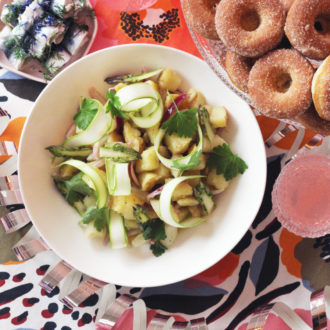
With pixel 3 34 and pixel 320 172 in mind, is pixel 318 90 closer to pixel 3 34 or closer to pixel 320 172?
pixel 320 172

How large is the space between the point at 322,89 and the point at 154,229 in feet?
2.27

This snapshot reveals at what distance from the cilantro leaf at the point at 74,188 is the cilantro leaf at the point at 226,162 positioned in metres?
0.42

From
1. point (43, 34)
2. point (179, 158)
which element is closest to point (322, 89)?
point (179, 158)

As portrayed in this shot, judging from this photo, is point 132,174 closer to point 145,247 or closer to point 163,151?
point 163,151

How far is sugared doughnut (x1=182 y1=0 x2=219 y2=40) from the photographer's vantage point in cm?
107

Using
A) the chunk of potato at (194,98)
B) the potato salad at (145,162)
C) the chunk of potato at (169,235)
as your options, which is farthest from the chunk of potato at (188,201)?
the chunk of potato at (194,98)

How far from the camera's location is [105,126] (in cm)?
129

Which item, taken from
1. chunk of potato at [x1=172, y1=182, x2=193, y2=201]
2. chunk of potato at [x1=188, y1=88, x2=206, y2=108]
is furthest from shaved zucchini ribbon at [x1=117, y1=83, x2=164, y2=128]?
chunk of potato at [x1=172, y1=182, x2=193, y2=201]

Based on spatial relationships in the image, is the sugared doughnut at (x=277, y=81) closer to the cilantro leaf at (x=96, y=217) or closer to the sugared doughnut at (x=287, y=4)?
the sugared doughnut at (x=287, y=4)

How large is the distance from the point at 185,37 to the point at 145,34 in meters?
0.15

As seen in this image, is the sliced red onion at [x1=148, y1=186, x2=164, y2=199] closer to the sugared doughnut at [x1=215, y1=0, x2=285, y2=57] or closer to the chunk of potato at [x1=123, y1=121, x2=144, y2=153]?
the chunk of potato at [x1=123, y1=121, x2=144, y2=153]

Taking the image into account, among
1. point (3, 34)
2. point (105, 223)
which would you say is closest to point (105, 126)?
point (105, 223)

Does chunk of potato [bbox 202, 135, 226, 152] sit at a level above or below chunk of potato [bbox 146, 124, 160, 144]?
below

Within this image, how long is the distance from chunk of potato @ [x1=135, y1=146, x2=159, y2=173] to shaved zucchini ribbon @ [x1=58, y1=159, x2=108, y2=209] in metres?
0.13
